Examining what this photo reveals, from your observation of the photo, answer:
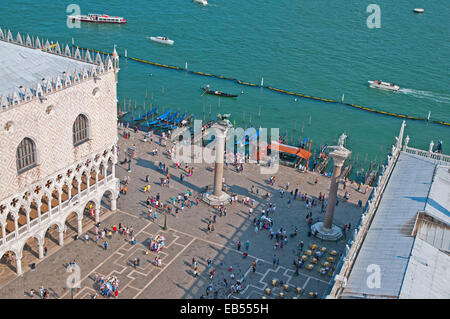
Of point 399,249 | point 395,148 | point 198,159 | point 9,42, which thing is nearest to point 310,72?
point 198,159

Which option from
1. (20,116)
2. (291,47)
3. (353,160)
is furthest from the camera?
(291,47)

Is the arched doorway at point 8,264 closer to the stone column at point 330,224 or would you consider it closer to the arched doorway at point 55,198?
the arched doorway at point 55,198

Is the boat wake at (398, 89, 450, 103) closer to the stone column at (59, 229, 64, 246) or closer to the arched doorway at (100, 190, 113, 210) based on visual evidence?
the arched doorway at (100, 190, 113, 210)

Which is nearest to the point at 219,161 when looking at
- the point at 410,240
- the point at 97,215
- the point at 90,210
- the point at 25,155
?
the point at 97,215

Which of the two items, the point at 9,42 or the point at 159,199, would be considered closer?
the point at 9,42

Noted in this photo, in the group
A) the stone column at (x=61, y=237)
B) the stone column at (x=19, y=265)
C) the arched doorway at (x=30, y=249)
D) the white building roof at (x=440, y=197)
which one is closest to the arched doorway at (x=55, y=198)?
the stone column at (x=61, y=237)

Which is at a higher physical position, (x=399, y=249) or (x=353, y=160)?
(x=399, y=249)

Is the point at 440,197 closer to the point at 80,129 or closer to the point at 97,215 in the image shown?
the point at 80,129

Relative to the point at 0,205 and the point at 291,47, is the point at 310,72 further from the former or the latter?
the point at 0,205
